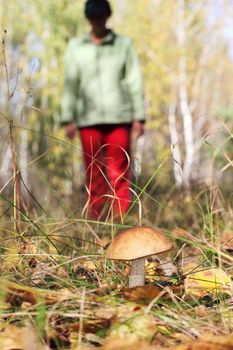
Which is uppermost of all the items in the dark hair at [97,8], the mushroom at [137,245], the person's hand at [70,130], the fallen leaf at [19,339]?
the dark hair at [97,8]

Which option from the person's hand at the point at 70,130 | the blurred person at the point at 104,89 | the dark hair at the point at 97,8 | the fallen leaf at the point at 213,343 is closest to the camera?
the fallen leaf at the point at 213,343

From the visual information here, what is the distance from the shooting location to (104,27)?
14.5 ft

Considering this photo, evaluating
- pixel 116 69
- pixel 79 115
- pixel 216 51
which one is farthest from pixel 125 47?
pixel 216 51

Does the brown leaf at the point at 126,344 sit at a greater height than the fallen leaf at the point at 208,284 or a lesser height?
greater

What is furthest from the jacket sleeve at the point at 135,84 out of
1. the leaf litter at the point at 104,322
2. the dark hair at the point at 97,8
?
the leaf litter at the point at 104,322

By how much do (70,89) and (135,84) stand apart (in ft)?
1.95

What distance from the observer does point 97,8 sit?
4219 mm

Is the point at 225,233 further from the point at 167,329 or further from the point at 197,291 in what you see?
the point at 167,329

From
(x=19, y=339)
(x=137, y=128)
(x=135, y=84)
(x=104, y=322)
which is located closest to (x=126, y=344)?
(x=104, y=322)

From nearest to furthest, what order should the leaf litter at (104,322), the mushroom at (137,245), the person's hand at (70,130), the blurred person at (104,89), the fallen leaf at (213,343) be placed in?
the fallen leaf at (213,343) < the leaf litter at (104,322) < the mushroom at (137,245) < the blurred person at (104,89) < the person's hand at (70,130)

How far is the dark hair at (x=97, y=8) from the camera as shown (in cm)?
422

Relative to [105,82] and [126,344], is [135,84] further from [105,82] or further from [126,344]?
[126,344]

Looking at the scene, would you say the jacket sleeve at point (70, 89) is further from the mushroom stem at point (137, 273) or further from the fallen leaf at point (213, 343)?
the fallen leaf at point (213, 343)

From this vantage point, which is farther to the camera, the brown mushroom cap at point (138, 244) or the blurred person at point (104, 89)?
the blurred person at point (104, 89)
